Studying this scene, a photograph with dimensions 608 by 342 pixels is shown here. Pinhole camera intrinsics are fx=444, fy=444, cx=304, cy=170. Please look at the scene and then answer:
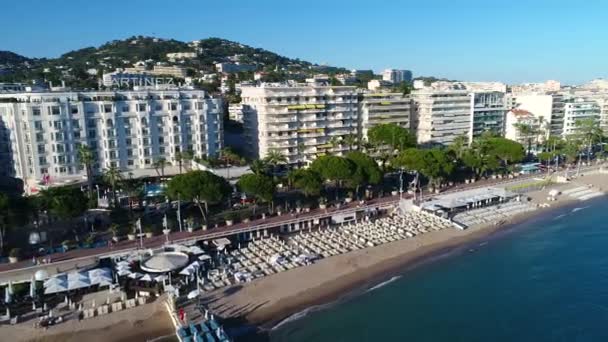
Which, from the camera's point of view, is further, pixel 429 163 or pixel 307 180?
pixel 429 163

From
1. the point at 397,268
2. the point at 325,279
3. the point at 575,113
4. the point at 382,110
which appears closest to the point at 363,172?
the point at 397,268

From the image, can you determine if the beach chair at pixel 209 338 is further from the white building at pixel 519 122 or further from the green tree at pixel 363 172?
the white building at pixel 519 122

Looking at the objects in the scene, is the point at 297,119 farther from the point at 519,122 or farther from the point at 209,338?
the point at 519,122

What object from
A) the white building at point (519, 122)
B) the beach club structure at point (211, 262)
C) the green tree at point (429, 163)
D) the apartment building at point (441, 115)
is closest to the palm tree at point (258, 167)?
the beach club structure at point (211, 262)

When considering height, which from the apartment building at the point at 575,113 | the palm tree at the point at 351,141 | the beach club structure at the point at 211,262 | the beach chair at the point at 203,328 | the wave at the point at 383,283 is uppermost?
the apartment building at the point at 575,113

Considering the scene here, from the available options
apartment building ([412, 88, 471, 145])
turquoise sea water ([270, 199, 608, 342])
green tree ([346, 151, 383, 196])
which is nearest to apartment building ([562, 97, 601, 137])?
apartment building ([412, 88, 471, 145])

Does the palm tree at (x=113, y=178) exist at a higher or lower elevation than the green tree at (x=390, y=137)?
lower

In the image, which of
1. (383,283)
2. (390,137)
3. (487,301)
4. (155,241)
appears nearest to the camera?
(487,301)
